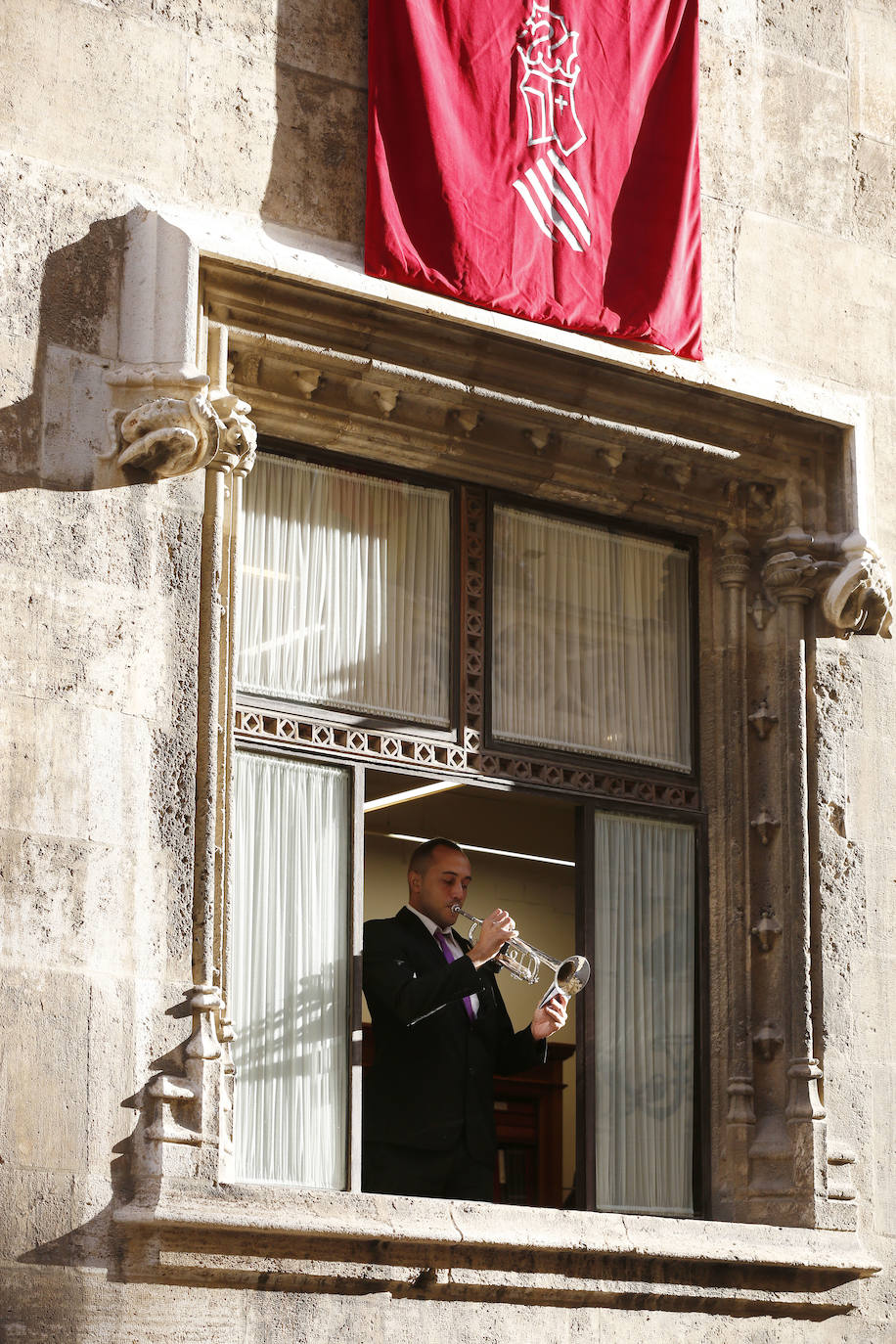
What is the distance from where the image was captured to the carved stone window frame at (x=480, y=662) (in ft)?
29.3

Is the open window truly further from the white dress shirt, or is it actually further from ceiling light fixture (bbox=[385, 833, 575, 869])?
ceiling light fixture (bbox=[385, 833, 575, 869])

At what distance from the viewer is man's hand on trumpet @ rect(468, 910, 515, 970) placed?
9.68 meters

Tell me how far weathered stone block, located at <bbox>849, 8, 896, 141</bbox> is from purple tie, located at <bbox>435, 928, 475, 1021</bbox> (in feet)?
15.8

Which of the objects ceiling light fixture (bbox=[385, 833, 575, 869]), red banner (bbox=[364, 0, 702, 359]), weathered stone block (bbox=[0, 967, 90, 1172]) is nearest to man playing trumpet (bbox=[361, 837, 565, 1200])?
weathered stone block (bbox=[0, 967, 90, 1172])

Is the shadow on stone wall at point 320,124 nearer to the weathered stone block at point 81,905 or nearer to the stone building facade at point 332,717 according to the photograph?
the stone building facade at point 332,717

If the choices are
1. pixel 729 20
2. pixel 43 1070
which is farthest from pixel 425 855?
pixel 729 20

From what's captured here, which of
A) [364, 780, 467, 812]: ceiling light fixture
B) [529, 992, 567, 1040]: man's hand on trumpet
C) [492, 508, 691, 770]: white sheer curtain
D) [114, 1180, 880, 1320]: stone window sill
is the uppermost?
[492, 508, 691, 770]: white sheer curtain

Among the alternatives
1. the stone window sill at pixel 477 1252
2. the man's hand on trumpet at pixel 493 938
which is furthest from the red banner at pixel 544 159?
the stone window sill at pixel 477 1252

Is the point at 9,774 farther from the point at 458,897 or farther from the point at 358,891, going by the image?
the point at 458,897

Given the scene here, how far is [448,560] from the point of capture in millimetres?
10688

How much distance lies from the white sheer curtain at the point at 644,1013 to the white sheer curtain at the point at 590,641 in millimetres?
464

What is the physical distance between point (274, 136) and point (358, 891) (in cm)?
330

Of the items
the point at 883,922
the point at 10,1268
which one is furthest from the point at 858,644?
the point at 10,1268

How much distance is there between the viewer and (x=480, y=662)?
34.8 ft
